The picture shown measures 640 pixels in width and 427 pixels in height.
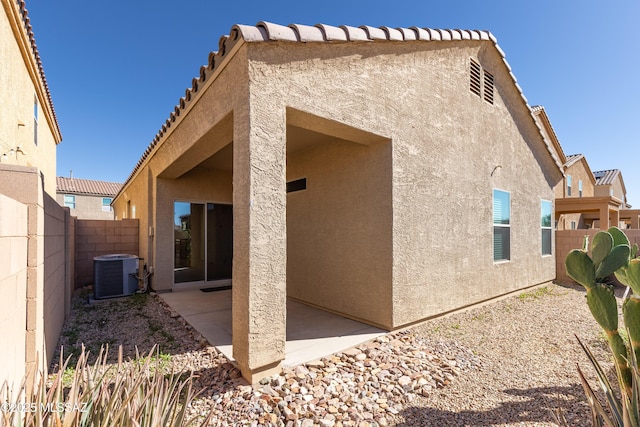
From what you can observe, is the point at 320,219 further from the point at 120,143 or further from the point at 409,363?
the point at 120,143

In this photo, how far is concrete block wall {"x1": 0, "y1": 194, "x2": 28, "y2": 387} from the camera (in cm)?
225

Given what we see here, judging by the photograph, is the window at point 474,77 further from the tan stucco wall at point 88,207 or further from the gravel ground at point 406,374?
the tan stucco wall at point 88,207

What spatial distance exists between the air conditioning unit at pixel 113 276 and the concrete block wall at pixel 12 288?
5.19 meters

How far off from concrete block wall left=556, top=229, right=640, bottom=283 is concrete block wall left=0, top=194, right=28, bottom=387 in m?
14.5

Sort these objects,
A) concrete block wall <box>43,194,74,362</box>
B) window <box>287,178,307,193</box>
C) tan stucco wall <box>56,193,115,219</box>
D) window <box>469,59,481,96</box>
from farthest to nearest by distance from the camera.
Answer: tan stucco wall <box>56,193,115,219</box>, window <box>469,59,481,96</box>, window <box>287,178,307,193</box>, concrete block wall <box>43,194,74,362</box>

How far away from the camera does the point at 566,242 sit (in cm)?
1143

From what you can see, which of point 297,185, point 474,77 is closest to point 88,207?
point 297,185

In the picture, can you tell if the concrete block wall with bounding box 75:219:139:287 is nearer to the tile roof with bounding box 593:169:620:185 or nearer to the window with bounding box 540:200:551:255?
the window with bounding box 540:200:551:255

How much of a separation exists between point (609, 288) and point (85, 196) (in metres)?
36.5

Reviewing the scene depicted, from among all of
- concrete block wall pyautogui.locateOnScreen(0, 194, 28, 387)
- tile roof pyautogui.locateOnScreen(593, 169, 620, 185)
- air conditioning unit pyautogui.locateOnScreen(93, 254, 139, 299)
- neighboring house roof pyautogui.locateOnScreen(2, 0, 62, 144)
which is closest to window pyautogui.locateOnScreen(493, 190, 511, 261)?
concrete block wall pyautogui.locateOnScreen(0, 194, 28, 387)

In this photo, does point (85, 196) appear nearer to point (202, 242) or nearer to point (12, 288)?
point (202, 242)

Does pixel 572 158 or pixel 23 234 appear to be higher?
pixel 572 158

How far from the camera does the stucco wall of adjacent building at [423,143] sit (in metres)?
4.19

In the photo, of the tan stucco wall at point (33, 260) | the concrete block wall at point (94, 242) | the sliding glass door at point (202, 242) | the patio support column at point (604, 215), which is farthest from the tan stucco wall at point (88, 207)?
the patio support column at point (604, 215)
